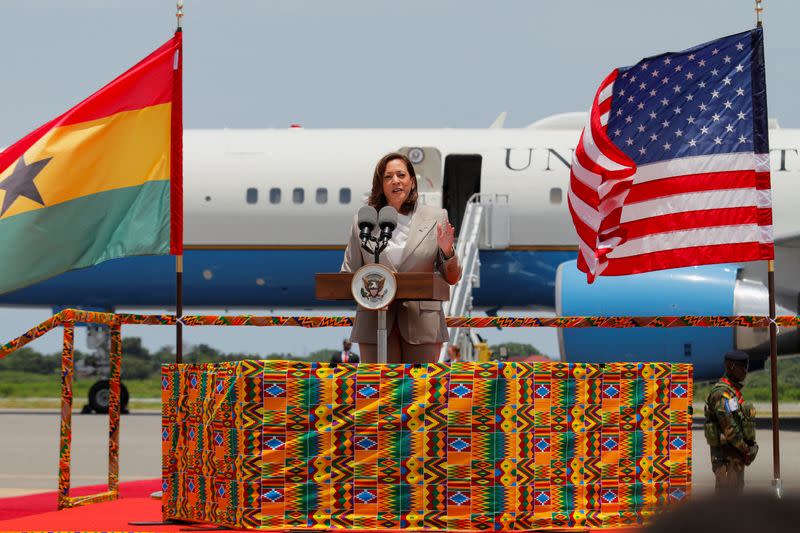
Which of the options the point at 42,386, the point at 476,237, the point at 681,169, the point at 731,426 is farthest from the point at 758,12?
the point at 42,386

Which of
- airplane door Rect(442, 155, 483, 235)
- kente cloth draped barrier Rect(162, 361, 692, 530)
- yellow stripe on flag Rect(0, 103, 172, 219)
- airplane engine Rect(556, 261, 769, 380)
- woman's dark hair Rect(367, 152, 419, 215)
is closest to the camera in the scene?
kente cloth draped barrier Rect(162, 361, 692, 530)

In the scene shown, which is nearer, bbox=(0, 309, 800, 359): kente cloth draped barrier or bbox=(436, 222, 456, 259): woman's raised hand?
bbox=(436, 222, 456, 259): woman's raised hand

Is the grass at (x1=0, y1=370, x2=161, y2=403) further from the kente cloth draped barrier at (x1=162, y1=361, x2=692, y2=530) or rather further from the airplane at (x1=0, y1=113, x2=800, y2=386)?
the kente cloth draped barrier at (x1=162, y1=361, x2=692, y2=530)

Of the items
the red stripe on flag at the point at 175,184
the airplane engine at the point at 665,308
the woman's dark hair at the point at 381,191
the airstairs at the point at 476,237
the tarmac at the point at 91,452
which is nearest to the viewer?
the woman's dark hair at the point at 381,191

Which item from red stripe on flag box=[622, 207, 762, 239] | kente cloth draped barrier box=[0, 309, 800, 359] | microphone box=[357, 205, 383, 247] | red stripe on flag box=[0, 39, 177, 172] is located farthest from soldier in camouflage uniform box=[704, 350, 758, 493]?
red stripe on flag box=[0, 39, 177, 172]

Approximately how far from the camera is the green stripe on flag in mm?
7070

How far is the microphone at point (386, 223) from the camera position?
211 inches

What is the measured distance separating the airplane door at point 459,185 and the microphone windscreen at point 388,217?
15.2m

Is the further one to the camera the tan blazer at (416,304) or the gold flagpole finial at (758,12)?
the gold flagpole finial at (758,12)

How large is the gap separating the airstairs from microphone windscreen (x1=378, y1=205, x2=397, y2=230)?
1246 centimetres

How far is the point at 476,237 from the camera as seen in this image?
18.9 m

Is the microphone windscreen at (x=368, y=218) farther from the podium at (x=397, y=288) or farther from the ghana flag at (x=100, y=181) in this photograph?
the ghana flag at (x=100, y=181)

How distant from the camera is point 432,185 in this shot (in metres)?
19.6

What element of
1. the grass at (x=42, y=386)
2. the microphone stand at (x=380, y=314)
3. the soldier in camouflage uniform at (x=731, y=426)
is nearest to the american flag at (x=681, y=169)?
the soldier in camouflage uniform at (x=731, y=426)
